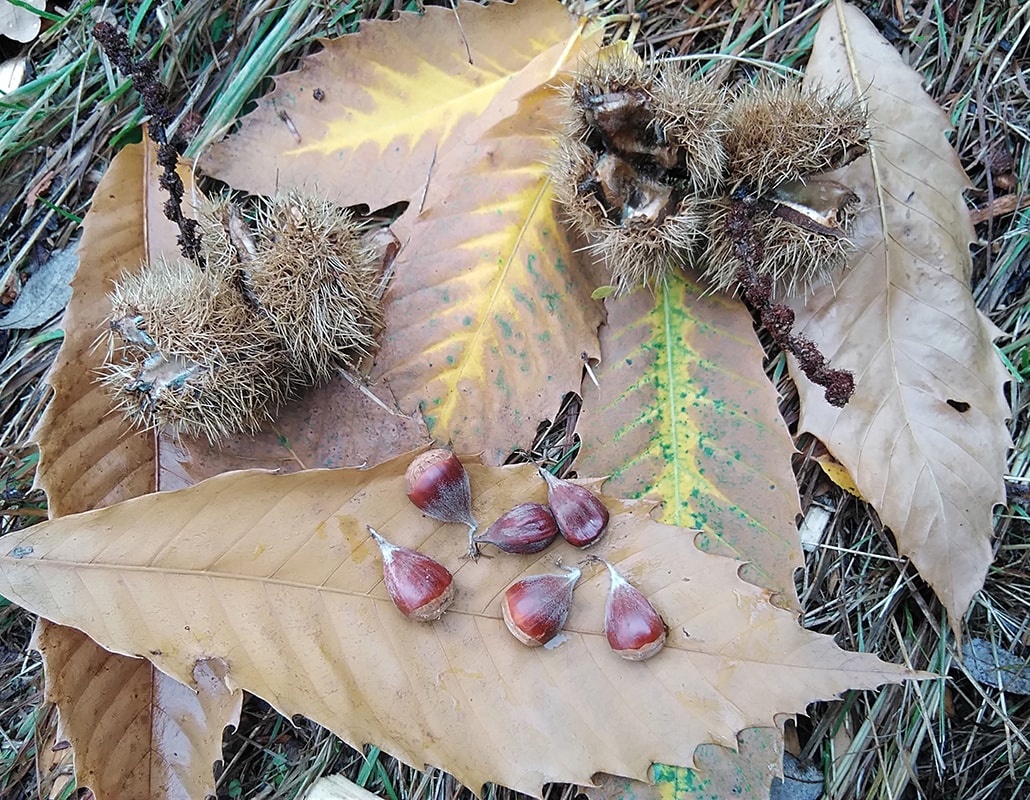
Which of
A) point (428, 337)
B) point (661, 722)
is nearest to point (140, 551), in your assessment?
point (428, 337)

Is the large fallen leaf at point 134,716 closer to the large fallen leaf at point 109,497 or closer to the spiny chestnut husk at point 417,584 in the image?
the large fallen leaf at point 109,497

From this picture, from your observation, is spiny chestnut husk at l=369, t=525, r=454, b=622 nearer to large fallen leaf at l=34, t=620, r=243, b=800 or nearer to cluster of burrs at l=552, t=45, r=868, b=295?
large fallen leaf at l=34, t=620, r=243, b=800

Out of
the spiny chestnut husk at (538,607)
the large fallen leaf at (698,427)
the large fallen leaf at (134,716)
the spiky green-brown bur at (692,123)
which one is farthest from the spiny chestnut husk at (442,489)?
the spiky green-brown bur at (692,123)

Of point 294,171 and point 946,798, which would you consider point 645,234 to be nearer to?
point 294,171

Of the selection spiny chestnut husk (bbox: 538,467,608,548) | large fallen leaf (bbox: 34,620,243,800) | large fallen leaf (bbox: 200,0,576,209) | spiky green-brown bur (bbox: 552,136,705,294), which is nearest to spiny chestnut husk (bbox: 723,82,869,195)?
spiky green-brown bur (bbox: 552,136,705,294)

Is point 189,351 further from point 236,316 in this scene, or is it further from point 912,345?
point 912,345
